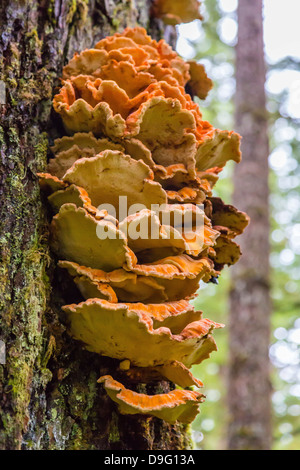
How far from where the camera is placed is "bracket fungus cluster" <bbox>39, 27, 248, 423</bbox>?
1.48 m

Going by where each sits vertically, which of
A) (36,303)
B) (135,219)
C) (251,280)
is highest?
(251,280)

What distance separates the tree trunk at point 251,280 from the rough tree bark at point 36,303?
357cm

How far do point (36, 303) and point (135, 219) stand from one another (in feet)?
1.58

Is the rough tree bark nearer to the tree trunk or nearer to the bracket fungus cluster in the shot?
the bracket fungus cluster

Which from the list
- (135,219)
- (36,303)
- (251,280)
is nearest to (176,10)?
(135,219)

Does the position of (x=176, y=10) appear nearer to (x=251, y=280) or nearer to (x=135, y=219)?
(x=135, y=219)

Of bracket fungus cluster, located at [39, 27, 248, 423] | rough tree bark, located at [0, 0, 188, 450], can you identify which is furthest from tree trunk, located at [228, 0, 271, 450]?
bracket fungus cluster, located at [39, 27, 248, 423]

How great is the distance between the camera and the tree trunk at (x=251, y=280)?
519 centimetres

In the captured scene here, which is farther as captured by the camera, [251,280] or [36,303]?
[251,280]

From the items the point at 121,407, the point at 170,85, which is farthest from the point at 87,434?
the point at 170,85

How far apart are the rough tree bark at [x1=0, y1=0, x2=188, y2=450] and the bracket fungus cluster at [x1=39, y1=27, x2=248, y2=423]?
8 centimetres

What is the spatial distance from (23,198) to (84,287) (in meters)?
0.42

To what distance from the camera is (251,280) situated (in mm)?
5836

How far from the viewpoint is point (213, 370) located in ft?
46.8
